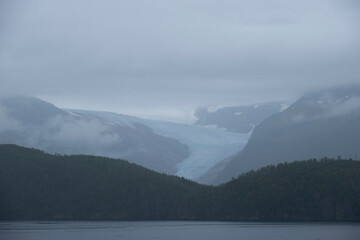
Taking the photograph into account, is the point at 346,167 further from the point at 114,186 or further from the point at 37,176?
the point at 37,176

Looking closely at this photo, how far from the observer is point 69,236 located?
105 metres

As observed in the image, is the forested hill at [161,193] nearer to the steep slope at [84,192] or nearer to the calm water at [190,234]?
the steep slope at [84,192]

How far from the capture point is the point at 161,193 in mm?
173875

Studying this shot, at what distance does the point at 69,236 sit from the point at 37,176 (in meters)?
A: 72.2

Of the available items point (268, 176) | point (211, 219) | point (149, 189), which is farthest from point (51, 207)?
point (268, 176)

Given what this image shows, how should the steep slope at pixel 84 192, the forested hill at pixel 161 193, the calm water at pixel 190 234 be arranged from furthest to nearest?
the steep slope at pixel 84 192
the forested hill at pixel 161 193
the calm water at pixel 190 234

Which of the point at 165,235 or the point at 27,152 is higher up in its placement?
the point at 27,152

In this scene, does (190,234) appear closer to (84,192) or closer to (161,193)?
(161,193)

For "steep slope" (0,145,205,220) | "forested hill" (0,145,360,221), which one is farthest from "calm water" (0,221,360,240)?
"steep slope" (0,145,205,220)

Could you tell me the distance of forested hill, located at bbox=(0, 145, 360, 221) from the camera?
6038 inches

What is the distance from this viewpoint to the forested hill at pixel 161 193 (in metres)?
153

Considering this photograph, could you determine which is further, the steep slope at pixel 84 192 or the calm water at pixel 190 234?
the steep slope at pixel 84 192

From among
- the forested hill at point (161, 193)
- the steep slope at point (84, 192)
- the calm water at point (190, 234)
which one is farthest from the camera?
the steep slope at point (84, 192)

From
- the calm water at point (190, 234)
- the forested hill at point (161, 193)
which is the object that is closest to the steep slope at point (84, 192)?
the forested hill at point (161, 193)
